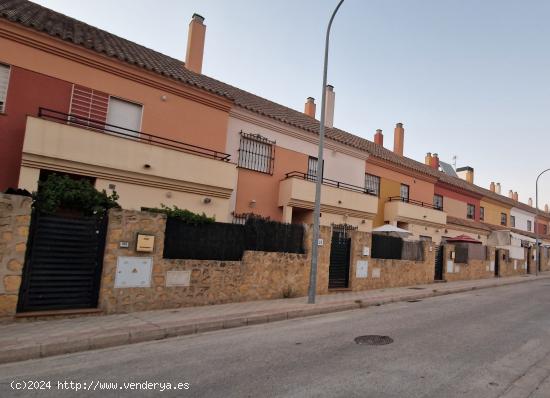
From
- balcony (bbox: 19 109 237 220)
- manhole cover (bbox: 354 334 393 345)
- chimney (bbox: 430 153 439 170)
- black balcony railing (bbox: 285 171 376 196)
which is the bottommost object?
manhole cover (bbox: 354 334 393 345)

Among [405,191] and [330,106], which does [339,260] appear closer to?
[405,191]

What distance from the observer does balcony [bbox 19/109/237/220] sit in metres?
10.4

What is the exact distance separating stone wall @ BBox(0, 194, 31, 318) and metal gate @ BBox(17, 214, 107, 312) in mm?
188

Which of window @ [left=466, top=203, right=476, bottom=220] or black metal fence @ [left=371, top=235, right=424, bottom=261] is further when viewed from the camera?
window @ [left=466, top=203, right=476, bottom=220]

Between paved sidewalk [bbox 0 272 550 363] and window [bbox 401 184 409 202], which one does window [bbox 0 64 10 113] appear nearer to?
paved sidewalk [bbox 0 272 550 363]

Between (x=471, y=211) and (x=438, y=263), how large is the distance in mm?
15639

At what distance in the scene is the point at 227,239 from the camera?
10086 millimetres

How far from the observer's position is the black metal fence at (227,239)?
9.20 meters

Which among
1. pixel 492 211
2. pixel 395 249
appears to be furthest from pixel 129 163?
pixel 492 211

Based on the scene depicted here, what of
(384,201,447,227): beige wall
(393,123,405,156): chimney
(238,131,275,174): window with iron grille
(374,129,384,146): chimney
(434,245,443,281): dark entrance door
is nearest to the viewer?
(238,131,275,174): window with iron grille

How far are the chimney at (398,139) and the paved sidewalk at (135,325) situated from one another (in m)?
21.7

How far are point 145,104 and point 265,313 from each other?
29.7 ft

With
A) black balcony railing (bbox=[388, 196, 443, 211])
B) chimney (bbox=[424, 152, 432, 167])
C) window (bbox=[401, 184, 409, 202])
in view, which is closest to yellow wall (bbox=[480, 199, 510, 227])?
chimney (bbox=[424, 152, 432, 167])

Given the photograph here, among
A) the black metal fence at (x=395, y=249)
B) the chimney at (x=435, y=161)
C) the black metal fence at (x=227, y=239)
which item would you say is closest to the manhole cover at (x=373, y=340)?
the black metal fence at (x=227, y=239)
